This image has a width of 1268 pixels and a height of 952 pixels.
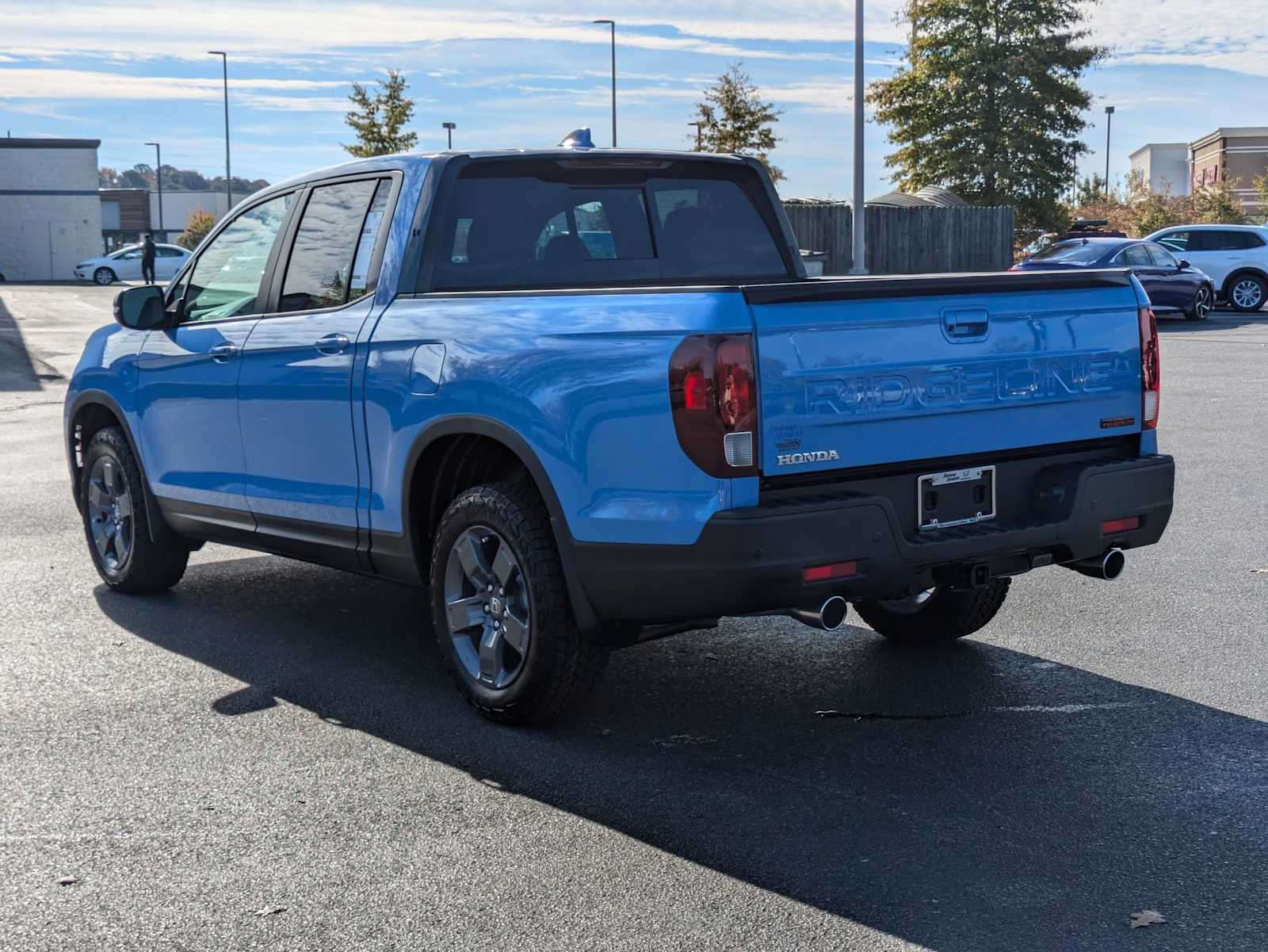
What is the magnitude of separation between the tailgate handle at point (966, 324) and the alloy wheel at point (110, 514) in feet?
13.9

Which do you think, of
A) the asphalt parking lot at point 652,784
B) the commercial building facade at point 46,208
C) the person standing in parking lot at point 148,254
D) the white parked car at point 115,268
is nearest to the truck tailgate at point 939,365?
the asphalt parking lot at point 652,784

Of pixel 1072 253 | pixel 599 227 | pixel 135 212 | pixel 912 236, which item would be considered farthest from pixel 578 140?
pixel 135 212

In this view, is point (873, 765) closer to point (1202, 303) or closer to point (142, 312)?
point (142, 312)

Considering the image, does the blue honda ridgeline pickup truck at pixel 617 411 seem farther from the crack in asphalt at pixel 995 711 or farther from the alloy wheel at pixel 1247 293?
the alloy wheel at pixel 1247 293

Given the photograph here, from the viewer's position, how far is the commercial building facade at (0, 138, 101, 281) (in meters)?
68.1

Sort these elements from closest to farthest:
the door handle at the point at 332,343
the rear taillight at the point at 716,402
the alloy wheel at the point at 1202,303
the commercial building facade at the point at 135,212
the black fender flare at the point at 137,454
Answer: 1. the rear taillight at the point at 716,402
2. the door handle at the point at 332,343
3. the black fender flare at the point at 137,454
4. the alloy wheel at the point at 1202,303
5. the commercial building facade at the point at 135,212

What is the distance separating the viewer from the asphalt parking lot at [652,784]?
3.80 meters

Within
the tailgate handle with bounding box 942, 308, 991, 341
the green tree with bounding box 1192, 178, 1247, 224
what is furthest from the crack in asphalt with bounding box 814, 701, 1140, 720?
the green tree with bounding box 1192, 178, 1247, 224

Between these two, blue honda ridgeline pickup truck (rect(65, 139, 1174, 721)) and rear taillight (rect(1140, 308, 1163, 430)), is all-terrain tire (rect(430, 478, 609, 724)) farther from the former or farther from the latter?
rear taillight (rect(1140, 308, 1163, 430))

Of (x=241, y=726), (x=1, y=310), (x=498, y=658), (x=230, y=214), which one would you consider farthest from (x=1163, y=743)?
(x=1, y=310)

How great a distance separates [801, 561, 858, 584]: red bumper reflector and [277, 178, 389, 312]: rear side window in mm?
2236

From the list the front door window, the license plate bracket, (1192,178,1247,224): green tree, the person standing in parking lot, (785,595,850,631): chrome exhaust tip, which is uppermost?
(1192,178,1247,224): green tree

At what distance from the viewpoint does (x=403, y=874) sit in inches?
161

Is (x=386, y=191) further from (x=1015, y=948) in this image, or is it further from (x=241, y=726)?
(x=1015, y=948)
